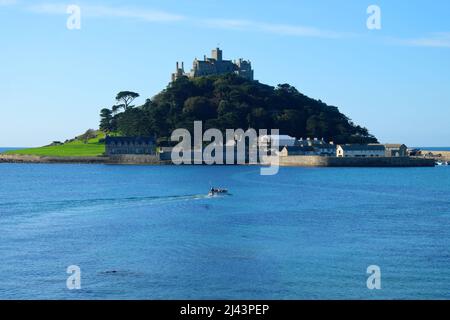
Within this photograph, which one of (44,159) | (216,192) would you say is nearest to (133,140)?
(44,159)

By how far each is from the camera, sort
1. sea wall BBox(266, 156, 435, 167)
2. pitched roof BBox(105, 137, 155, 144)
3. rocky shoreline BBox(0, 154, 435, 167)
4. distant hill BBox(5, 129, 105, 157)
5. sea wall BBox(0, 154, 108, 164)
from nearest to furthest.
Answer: sea wall BBox(266, 156, 435, 167) → rocky shoreline BBox(0, 154, 435, 167) → sea wall BBox(0, 154, 108, 164) → pitched roof BBox(105, 137, 155, 144) → distant hill BBox(5, 129, 105, 157)

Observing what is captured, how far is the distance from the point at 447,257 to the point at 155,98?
12946 cm

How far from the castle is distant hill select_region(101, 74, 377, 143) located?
1051cm

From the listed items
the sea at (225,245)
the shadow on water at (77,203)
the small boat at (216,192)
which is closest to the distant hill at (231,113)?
the small boat at (216,192)

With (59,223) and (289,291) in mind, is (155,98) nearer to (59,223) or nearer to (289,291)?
(59,223)

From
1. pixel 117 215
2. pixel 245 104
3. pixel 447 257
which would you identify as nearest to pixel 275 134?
pixel 245 104

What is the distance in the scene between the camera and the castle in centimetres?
16738

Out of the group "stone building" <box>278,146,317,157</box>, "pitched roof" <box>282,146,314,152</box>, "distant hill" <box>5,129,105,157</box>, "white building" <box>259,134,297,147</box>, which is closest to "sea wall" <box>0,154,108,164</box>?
"distant hill" <box>5,129,105,157</box>

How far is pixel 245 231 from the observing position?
40156 mm

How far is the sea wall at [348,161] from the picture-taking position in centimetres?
11600

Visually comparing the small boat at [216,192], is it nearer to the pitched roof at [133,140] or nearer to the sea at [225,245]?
the sea at [225,245]

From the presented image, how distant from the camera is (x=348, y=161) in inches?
4564

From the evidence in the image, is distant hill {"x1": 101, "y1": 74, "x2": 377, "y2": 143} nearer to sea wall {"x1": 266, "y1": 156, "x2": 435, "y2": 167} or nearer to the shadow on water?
sea wall {"x1": 266, "y1": 156, "x2": 435, "y2": 167}

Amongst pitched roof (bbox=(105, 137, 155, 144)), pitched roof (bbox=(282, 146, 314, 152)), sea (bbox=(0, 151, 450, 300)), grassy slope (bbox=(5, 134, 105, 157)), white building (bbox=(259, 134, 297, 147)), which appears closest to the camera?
sea (bbox=(0, 151, 450, 300))
